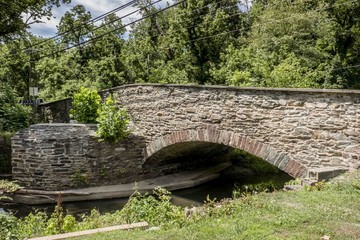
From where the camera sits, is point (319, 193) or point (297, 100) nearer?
point (319, 193)

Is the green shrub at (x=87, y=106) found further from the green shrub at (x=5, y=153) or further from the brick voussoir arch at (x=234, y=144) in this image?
the green shrub at (x=5, y=153)

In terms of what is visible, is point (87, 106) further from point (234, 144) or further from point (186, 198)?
point (234, 144)

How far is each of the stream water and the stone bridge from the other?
79 centimetres

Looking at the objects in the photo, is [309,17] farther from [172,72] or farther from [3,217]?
[3,217]

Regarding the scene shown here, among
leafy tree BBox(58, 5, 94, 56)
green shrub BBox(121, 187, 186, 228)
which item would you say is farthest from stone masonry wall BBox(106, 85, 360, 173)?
leafy tree BBox(58, 5, 94, 56)

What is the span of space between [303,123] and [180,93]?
3572 mm

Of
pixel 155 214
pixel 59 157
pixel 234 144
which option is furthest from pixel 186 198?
pixel 155 214

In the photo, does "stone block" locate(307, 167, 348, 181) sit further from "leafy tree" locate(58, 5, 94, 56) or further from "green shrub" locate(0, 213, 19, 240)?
"leafy tree" locate(58, 5, 94, 56)

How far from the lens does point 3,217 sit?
4.26 meters

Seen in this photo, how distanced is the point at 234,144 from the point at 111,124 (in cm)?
387

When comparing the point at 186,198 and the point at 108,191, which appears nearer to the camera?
the point at 108,191

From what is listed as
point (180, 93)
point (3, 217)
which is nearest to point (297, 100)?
point (180, 93)

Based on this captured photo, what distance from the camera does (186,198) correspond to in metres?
10.8

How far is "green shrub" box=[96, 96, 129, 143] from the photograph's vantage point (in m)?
10.4
